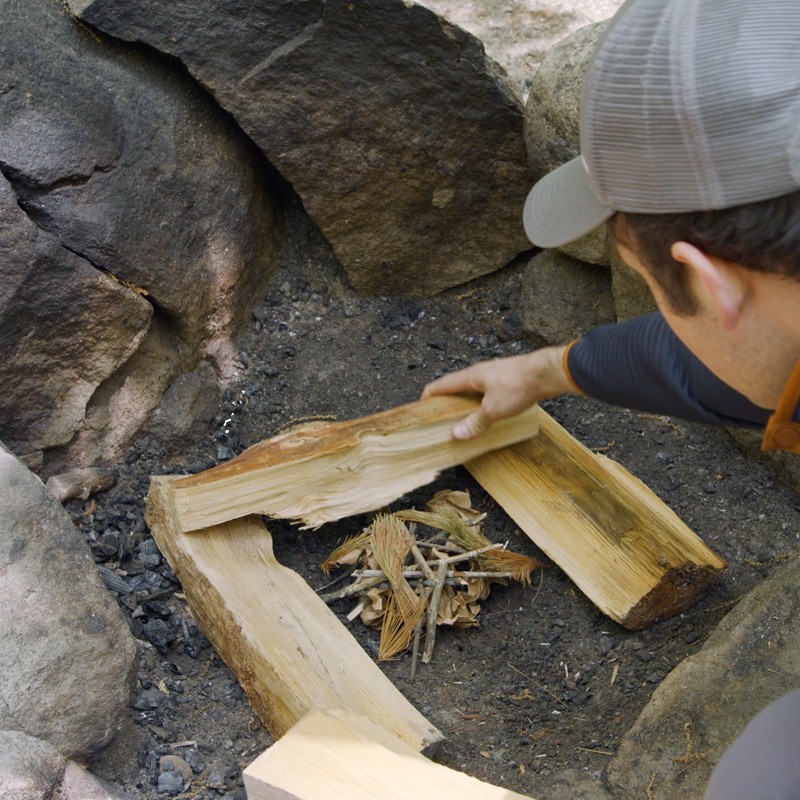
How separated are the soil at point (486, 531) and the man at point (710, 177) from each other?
0.97 m

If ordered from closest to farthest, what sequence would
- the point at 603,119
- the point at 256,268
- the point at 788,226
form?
the point at 788,226 → the point at 603,119 → the point at 256,268

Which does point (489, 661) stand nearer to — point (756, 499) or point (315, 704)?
point (315, 704)

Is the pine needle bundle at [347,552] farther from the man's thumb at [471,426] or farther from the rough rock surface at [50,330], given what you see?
the rough rock surface at [50,330]

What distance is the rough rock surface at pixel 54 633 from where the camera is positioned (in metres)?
2.02

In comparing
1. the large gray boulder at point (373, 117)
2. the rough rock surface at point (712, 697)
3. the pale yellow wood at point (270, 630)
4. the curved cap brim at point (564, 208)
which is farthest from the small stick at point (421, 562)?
the curved cap brim at point (564, 208)

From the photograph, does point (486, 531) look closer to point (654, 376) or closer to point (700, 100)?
point (654, 376)

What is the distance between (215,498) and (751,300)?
1.62 m

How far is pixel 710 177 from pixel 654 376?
936mm

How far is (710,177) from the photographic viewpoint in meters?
1.21

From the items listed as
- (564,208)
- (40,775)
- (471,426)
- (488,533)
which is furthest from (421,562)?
(564,208)

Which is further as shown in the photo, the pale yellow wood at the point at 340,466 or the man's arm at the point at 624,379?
the pale yellow wood at the point at 340,466

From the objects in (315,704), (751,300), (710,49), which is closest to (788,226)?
(751,300)

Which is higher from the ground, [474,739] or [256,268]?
[256,268]

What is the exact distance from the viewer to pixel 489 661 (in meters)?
2.59
